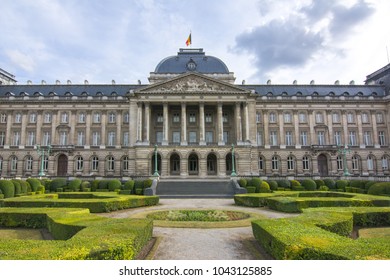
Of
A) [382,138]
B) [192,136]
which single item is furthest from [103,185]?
[382,138]

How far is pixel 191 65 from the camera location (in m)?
52.8

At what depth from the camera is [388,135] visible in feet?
175

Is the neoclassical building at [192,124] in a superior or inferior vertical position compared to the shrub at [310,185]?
superior

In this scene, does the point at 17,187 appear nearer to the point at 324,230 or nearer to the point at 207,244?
the point at 207,244

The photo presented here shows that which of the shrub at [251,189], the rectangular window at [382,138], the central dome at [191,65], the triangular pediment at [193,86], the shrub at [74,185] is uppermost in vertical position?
the central dome at [191,65]

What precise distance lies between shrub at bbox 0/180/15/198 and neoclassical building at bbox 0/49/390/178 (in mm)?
23937

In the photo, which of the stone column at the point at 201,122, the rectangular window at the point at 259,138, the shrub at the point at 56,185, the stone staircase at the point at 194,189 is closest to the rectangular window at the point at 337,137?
the rectangular window at the point at 259,138

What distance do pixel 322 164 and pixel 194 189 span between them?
1245 inches

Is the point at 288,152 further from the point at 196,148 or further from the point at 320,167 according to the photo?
the point at 196,148

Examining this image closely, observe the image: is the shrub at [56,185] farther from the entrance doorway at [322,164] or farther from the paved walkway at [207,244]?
the entrance doorway at [322,164]

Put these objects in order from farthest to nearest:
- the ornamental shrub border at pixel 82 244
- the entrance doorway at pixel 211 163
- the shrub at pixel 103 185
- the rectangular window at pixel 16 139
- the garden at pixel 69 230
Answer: the rectangular window at pixel 16 139 → the entrance doorway at pixel 211 163 → the shrub at pixel 103 185 → the garden at pixel 69 230 → the ornamental shrub border at pixel 82 244

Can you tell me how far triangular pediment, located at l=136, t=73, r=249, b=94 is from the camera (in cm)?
4753

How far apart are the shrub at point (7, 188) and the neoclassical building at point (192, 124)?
23937 millimetres

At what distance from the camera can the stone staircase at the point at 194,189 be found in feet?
101
